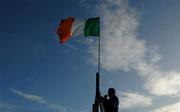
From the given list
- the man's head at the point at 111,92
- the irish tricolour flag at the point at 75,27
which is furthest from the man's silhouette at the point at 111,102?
the irish tricolour flag at the point at 75,27

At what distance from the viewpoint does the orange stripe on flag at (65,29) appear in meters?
23.9

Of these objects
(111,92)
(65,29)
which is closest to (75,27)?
(65,29)

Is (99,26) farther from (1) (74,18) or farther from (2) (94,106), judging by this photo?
(2) (94,106)

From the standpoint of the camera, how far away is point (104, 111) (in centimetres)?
1752

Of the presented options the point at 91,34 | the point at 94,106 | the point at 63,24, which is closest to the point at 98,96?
the point at 94,106

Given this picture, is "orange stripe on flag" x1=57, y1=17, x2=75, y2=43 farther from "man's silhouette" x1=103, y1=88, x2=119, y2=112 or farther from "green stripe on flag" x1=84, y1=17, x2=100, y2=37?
"man's silhouette" x1=103, y1=88, x2=119, y2=112

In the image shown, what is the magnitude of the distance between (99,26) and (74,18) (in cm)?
229

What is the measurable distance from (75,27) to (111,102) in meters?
8.82

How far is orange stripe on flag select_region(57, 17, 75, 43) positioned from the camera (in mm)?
23859

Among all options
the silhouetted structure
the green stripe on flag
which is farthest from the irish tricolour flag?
the silhouetted structure

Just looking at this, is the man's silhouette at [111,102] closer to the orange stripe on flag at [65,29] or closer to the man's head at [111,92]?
the man's head at [111,92]

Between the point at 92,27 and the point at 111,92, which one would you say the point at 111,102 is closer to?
the point at 111,92

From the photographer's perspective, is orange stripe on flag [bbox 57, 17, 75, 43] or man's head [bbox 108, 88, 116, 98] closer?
man's head [bbox 108, 88, 116, 98]

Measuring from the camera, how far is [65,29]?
966 inches
